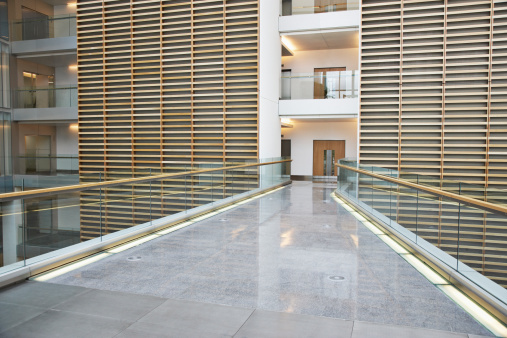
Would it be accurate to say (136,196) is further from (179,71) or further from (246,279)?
(179,71)

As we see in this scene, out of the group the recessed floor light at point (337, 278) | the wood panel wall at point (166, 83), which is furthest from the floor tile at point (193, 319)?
the wood panel wall at point (166, 83)

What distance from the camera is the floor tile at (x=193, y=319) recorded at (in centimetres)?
231

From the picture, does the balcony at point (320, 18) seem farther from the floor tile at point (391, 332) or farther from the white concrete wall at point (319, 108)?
the floor tile at point (391, 332)

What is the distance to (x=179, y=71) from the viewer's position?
1100cm

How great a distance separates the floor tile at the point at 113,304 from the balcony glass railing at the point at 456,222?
227cm

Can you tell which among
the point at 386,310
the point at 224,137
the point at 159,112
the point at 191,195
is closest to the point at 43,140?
the point at 159,112

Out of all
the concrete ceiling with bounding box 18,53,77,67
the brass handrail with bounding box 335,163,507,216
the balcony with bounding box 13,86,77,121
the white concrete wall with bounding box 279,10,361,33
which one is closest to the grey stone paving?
the brass handrail with bounding box 335,163,507,216

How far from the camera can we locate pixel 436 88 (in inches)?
385

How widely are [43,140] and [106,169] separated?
663cm

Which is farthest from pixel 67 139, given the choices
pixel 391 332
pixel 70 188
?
pixel 391 332

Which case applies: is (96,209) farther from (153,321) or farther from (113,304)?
(153,321)

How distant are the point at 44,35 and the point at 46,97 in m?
2.17

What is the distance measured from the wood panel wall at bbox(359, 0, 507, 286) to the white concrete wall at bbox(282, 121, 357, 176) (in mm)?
4740

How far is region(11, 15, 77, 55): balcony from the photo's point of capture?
45.0 ft
